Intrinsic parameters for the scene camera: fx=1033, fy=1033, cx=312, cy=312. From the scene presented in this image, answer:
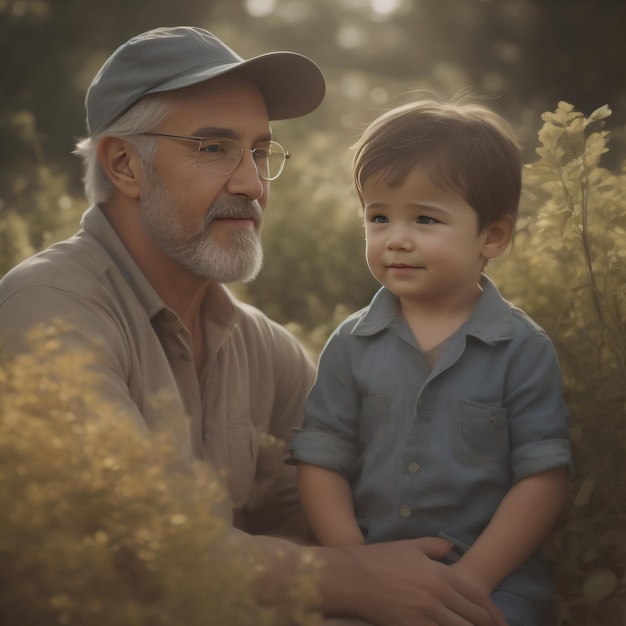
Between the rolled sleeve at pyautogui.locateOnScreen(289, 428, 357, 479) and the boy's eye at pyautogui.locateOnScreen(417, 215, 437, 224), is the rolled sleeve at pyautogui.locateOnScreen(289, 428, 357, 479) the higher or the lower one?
the lower one

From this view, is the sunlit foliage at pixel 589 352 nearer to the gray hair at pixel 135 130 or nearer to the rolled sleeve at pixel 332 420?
the rolled sleeve at pixel 332 420

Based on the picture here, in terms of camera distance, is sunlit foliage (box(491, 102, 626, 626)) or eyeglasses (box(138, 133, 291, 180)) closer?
sunlit foliage (box(491, 102, 626, 626))

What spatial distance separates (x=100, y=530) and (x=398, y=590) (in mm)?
1063

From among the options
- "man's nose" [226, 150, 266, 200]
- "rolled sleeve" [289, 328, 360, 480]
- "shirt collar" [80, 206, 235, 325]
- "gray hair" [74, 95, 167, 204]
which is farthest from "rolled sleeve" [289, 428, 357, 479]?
"gray hair" [74, 95, 167, 204]

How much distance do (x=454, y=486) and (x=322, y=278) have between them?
3.15m

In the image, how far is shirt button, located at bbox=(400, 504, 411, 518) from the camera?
9.73 ft

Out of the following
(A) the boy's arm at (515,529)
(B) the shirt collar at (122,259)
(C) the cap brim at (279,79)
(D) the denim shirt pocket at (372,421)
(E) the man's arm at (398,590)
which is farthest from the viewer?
(C) the cap brim at (279,79)

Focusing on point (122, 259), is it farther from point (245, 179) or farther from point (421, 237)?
point (421, 237)

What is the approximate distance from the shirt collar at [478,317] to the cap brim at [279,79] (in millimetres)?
937

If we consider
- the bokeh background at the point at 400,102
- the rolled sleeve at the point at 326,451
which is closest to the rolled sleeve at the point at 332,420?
the rolled sleeve at the point at 326,451

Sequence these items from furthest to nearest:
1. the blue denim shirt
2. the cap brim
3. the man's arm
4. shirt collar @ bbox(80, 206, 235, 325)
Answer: the cap brim
shirt collar @ bbox(80, 206, 235, 325)
the blue denim shirt
the man's arm

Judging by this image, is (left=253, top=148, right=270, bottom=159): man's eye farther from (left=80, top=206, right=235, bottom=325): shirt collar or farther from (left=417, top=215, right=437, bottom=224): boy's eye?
(left=417, top=215, right=437, bottom=224): boy's eye

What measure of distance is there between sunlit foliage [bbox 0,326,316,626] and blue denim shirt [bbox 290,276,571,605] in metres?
0.98

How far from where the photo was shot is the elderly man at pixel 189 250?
3215 mm
